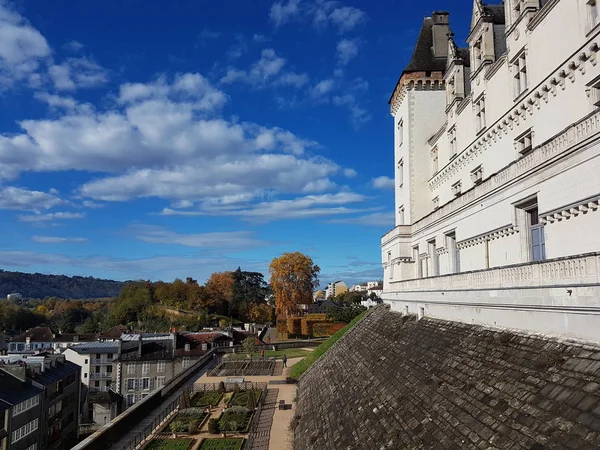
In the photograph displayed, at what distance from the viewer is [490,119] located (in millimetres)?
18828

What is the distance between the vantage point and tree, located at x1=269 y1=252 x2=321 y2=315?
6888 cm

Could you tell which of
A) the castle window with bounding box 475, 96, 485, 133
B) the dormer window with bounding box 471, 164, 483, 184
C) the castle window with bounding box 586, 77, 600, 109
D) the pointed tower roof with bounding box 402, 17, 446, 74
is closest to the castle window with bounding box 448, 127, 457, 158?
the dormer window with bounding box 471, 164, 483, 184

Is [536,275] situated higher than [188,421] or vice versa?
[536,275]

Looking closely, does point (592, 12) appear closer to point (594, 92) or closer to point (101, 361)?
point (594, 92)

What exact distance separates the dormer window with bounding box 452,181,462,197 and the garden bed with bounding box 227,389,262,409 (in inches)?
631

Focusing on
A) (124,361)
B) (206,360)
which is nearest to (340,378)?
(206,360)

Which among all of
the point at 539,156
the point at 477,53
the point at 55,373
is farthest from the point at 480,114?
the point at 55,373

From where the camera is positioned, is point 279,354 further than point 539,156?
Yes

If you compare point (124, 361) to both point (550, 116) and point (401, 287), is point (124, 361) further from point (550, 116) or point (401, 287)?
point (550, 116)

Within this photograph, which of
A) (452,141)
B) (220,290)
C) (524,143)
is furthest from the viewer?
(220,290)

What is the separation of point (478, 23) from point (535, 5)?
186 inches

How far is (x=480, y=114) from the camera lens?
20.2 m

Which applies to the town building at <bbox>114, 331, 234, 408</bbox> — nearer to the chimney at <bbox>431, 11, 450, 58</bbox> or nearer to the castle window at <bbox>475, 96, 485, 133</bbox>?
the chimney at <bbox>431, 11, 450, 58</bbox>

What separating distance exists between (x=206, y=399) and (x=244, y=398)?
234 centimetres
